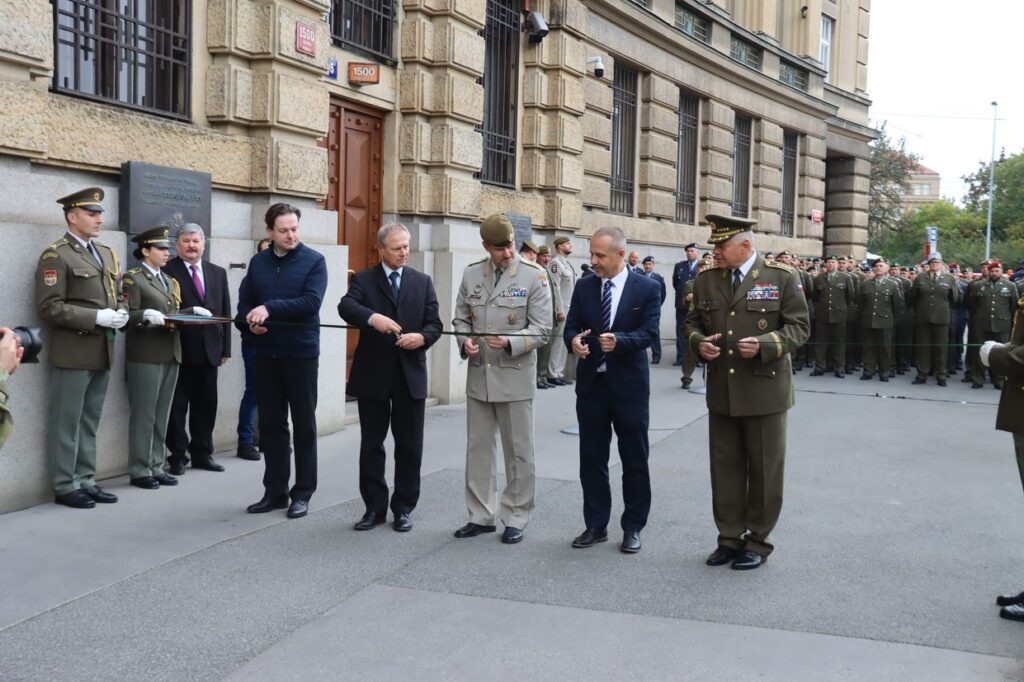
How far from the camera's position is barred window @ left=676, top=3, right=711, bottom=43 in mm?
19166

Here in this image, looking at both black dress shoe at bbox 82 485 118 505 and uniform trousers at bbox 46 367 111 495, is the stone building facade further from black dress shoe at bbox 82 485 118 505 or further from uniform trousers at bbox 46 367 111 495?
black dress shoe at bbox 82 485 118 505

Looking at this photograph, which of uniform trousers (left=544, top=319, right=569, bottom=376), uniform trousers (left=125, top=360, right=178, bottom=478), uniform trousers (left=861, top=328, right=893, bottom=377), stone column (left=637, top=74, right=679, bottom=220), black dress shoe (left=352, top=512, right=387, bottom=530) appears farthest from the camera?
stone column (left=637, top=74, right=679, bottom=220)

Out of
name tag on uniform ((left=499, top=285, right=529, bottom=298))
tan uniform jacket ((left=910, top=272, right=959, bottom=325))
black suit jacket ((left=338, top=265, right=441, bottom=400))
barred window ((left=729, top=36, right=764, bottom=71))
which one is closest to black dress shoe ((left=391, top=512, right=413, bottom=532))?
black suit jacket ((left=338, top=265, right=441, bottom=400))

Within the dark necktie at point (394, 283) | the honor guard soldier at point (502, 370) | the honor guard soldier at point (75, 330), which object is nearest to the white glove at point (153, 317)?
the honor guard soldier at point (75, 330)

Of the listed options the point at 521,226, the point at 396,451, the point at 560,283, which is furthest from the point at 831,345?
the point at 396,451

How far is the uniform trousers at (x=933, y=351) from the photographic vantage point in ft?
52.7

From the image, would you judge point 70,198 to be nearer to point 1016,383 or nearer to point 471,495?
point 471,495

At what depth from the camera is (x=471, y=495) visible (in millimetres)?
6469

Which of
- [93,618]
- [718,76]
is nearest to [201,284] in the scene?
[93,618]

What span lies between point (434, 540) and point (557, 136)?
8.84 metres

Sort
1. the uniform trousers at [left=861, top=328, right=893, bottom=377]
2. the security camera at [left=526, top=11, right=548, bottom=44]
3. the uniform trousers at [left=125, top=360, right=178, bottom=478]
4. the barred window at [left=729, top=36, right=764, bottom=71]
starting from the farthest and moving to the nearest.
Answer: the barred window at [left=729, top=36, right=764, bottom=71]
the uniform trousers at [left=861, top=328, right=893, bottom=377]
the security camera at [left=526, top=11, right=548, bottom=44]
the uniform trousers at [left=125, top=360, right=178, bottom=478]

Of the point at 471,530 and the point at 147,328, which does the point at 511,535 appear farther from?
the point at 147,328

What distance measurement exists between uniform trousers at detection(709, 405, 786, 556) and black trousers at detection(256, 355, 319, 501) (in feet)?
8.56

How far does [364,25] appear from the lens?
1084 centimetres
